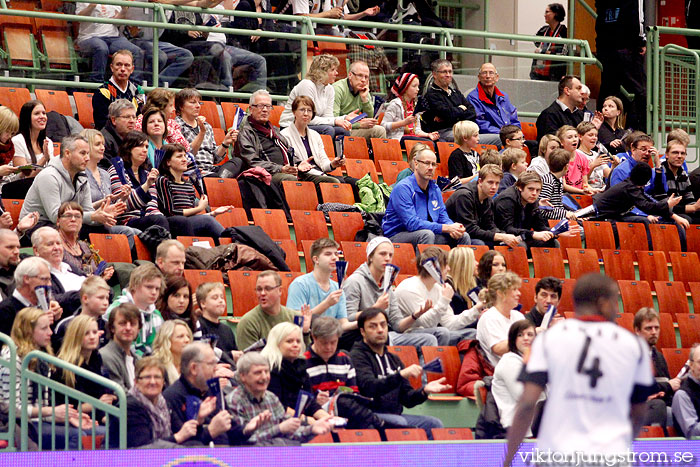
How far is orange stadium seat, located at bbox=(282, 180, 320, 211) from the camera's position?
31.1ft

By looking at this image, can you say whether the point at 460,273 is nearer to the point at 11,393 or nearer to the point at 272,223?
the point at 272,223

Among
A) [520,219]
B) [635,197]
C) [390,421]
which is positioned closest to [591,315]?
[390,421]

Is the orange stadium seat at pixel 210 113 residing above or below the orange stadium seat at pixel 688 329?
above

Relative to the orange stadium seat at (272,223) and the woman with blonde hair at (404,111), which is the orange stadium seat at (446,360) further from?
the woman with blonde hair at (404,111)

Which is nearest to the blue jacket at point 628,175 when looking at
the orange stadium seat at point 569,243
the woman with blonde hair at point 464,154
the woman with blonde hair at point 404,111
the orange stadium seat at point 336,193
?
the orange stadium seat at point 569,243

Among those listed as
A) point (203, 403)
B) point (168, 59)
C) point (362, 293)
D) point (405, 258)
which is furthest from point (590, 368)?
point (168, 59)

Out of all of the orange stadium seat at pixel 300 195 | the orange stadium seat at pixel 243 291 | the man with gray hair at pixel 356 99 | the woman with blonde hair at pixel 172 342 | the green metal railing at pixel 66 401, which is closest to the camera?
the green metal railing at pixel 66 401

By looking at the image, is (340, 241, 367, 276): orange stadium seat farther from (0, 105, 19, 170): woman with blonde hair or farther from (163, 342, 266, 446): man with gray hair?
(163, 342, 266, 446): man with gray hair

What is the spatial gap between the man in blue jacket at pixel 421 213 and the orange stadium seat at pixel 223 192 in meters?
1.15

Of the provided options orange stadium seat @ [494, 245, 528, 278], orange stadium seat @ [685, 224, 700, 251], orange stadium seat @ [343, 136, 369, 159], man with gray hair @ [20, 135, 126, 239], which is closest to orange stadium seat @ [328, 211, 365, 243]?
orange stadium seat @ [494, 245, 528, 278]

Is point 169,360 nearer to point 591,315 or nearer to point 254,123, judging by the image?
point 591,315

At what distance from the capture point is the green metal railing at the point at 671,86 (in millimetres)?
12453

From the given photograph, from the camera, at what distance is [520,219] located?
9641 mm

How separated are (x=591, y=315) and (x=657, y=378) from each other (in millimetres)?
4010
